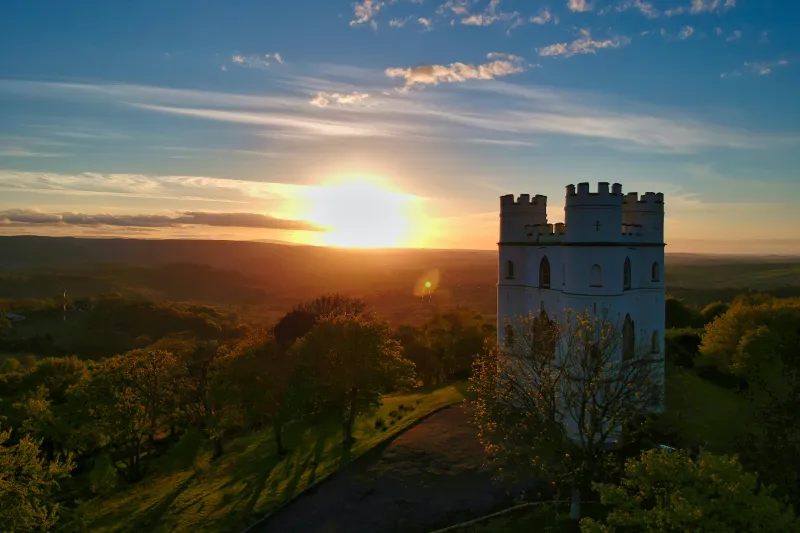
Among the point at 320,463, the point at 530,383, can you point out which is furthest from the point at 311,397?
the point at 530,383

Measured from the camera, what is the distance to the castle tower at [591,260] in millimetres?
31344

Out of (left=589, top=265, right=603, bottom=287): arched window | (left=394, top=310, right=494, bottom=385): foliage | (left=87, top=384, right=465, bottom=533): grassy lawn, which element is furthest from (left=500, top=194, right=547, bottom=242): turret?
(left=394, top=310, right=494, bottom=385): foliage

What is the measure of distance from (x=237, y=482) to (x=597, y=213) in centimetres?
2913

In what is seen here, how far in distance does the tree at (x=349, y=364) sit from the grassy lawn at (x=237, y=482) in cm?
277

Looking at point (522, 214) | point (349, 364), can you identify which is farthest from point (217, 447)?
point (522, 214)

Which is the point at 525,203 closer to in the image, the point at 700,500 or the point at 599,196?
the point at 599,196

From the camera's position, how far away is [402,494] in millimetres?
27016

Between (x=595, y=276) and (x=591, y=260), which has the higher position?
(x=591, y=260)

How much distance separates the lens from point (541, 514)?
24469 mm

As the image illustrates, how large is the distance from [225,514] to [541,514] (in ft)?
55.8

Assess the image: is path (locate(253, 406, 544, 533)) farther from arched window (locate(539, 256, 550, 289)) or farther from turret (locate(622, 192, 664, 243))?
turret (locate(622, 192, 664, 243))

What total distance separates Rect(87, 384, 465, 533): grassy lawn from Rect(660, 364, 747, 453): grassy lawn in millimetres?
17191

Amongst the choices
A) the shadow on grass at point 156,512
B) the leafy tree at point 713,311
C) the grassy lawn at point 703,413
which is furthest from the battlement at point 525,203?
the leafy tree at point 713,311

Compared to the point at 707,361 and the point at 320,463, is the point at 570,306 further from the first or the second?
the point at 707,361
